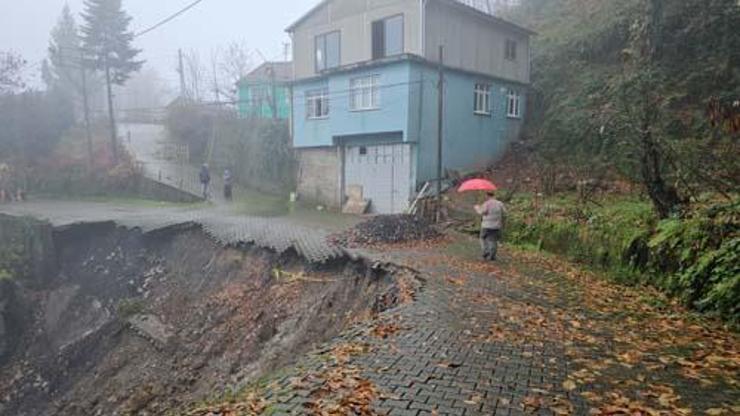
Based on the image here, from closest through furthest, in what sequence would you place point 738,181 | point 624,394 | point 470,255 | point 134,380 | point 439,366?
point 624,394 < point 439,366 < point 738,181 < point 134,380 < point 470,255

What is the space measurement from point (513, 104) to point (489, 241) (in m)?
14.6

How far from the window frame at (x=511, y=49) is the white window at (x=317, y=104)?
28.5ft

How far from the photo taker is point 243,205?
2345cm

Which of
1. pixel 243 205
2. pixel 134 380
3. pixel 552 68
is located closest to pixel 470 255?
pixel 134 380

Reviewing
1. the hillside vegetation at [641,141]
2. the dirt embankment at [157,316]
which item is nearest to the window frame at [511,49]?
the hillside vegetation at [641,141]

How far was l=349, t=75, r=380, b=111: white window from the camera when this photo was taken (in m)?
20.1

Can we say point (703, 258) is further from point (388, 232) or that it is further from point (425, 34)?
point (425, 34)

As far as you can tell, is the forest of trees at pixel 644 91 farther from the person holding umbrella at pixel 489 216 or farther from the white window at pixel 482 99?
the person holding umbrella at pixel 489 216

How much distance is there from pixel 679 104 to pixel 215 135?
86.4 ft

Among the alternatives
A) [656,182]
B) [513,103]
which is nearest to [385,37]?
[513,103]

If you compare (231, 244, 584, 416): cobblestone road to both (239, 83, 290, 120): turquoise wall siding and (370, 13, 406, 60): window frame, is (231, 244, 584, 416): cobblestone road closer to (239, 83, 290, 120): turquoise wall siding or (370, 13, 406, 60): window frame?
(370, 13, 406, 60): window frame

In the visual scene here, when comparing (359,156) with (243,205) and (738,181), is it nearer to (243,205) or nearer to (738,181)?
(243,205)

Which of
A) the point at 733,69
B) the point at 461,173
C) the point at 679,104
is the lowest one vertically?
the point at 461,173

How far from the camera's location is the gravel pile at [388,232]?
1349 cm
